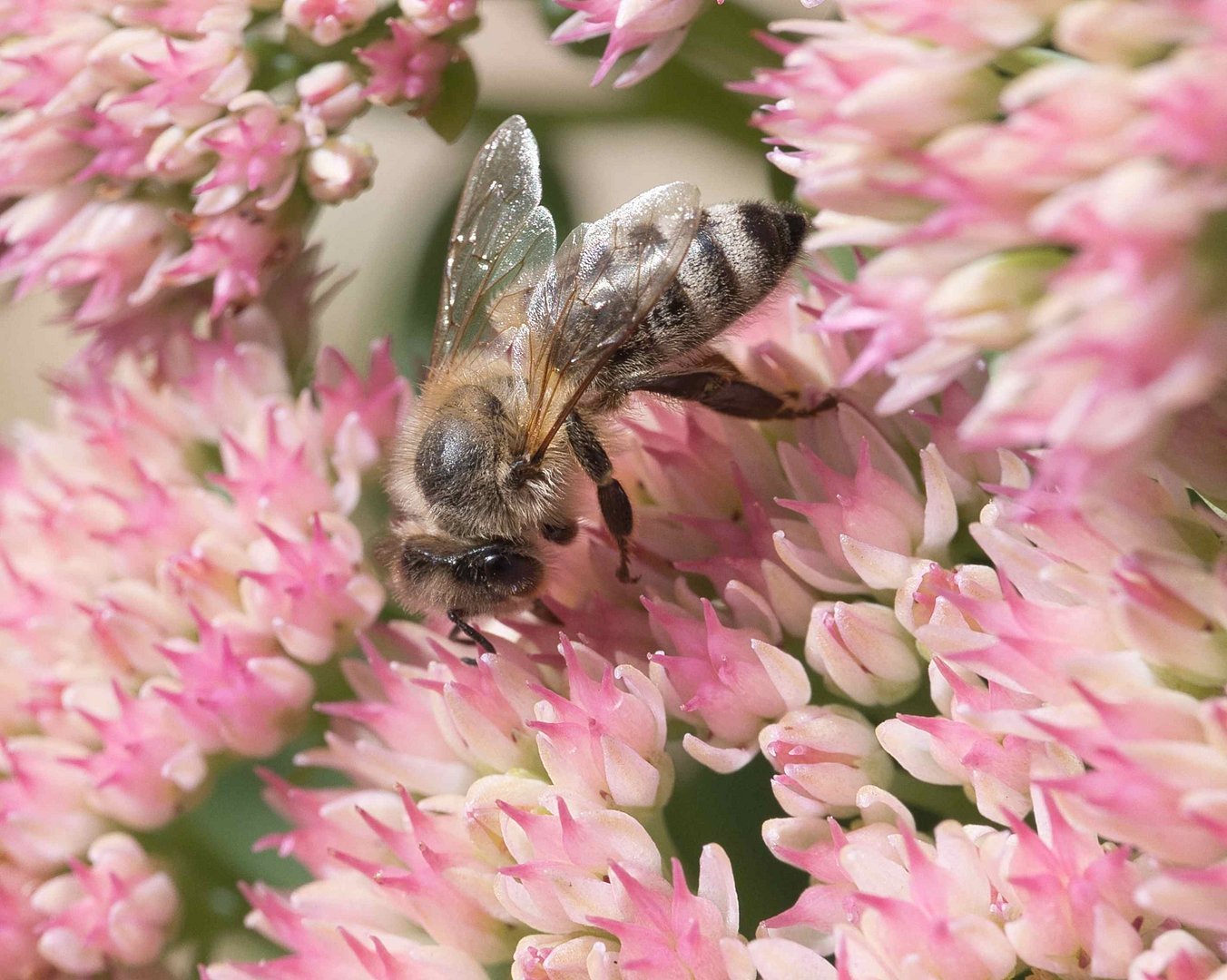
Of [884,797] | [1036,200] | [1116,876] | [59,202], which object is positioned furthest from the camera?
[59,202]

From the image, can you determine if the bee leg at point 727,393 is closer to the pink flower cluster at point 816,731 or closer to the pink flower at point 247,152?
the pink flower cluster at point 816,731

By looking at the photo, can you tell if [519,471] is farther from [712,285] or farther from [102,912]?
[102,912]

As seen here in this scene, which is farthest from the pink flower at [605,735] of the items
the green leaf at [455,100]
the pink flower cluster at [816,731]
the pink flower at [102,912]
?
the green leaf at [455,100]

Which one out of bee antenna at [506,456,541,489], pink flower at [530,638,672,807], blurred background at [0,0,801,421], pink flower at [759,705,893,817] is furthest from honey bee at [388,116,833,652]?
blurred background at [0,0,801,421]

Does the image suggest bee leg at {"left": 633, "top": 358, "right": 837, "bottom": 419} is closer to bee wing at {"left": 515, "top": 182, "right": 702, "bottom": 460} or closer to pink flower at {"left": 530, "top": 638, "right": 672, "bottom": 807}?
bee wing at {"left": 515, "top": 182, "right": 702, "bottom": 460}

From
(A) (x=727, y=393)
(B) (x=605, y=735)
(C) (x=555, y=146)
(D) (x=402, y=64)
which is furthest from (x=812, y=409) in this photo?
(C) (x=555, y=146)

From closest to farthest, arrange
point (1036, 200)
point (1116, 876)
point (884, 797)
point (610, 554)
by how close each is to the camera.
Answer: point (1036, 200) → point (1116, 876) → point (884, 797) → point (610, 554)

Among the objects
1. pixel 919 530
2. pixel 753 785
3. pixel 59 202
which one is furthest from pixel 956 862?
pixel 59 202

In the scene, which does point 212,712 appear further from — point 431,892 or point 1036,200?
point 1036,200
